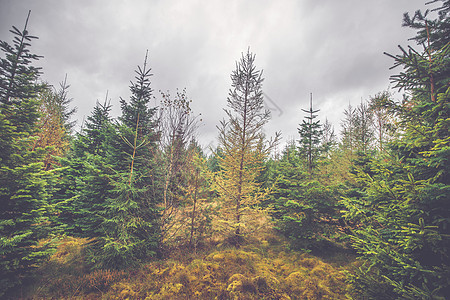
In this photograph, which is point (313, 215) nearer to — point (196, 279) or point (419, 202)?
point (419, 202)

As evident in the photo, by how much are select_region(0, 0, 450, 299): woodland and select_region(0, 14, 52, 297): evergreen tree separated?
0.05 meters

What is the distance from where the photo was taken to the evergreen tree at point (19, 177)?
4883mm

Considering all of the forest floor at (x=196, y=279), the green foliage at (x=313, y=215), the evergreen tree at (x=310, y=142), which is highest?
the evergreen tree at (x=310, y=142)

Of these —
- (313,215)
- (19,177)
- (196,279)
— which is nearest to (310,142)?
(313,215)

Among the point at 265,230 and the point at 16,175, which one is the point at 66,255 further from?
the point at 265,230

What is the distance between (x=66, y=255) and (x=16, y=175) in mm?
5326

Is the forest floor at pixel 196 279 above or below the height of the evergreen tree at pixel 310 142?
below

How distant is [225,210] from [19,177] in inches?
333

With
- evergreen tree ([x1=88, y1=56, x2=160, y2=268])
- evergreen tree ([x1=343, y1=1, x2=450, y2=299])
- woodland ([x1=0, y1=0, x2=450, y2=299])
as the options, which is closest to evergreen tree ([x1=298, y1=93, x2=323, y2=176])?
woodland ([x1=0, y1=0, x2=450, y2=299])

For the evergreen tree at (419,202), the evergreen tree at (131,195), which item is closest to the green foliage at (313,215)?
the evergreen tree at (419,202)

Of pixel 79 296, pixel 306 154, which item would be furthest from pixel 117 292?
pixel 306 154

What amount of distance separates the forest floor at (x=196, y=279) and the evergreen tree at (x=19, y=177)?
1227 millimetres

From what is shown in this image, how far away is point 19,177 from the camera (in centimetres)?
519

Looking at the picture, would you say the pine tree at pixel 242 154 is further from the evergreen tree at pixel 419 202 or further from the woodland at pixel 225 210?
the evergreen tree at pixel 419 202
